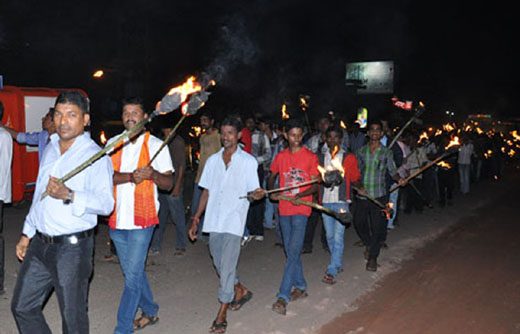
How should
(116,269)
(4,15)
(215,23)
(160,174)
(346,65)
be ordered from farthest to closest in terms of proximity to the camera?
(346,65) → (215,23) → (4,15) → (116,269) → (160,174)

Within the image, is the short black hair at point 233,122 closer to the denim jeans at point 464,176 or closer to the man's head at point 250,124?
the man's head at point 250,124

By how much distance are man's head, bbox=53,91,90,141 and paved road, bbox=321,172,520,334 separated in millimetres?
3047

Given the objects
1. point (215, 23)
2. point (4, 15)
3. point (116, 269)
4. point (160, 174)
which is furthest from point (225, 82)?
point (160, 174)

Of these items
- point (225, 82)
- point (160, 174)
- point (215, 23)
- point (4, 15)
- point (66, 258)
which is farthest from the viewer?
point (225, 82)

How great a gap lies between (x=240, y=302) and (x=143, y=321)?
1135 millimetres

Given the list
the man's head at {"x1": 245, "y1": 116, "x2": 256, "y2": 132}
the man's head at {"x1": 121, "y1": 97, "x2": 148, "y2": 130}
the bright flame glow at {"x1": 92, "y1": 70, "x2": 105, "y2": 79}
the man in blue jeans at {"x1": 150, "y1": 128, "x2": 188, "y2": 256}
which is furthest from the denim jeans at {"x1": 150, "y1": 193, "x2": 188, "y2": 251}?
Result: the bright flame glow at {"x1": 92, "y1": 70, "x2": 105, "y2": 79}

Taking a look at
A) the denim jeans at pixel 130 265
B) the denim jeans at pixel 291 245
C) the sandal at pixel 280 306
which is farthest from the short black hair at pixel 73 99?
the sandal at pixel 280 306

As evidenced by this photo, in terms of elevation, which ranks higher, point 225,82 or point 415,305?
point 225,82

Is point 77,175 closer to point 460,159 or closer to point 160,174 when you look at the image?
point 160,174

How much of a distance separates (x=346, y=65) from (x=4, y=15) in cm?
3860

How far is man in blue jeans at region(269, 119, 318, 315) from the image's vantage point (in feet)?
17.8

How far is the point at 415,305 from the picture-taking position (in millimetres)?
5840

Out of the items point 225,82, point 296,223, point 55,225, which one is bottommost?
point 296,223

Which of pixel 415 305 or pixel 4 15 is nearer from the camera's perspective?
pixel 415 305
